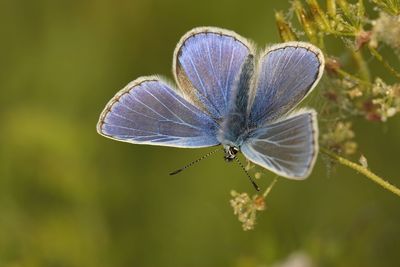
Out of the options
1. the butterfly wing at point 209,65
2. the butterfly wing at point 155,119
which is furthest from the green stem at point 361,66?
the butterfly wing at point 155,119

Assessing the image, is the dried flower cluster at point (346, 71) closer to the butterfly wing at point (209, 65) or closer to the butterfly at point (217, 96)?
the butterfly at point (217, 96)

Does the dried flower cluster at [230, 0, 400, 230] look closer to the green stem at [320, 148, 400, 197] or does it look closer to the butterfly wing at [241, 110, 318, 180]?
the green stem at [320, 148, 400, 197]

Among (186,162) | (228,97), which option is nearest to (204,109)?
(228,97)

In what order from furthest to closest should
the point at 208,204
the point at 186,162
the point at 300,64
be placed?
1. the point at 186,162
2. the point at 208,204
3. the point at 300,64

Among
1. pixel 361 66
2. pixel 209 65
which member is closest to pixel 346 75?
pixel 361 66

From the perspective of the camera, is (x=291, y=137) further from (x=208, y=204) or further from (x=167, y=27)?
(x=167, y=27)

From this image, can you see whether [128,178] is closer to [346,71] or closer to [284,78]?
[284,78]

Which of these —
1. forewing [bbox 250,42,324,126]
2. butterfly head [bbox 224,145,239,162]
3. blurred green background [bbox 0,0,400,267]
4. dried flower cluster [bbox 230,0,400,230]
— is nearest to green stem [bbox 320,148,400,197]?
dried flower cluster [bbox 230,0,400,230]
